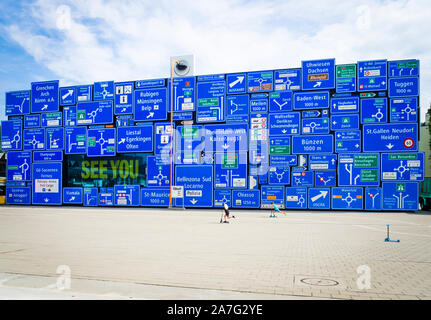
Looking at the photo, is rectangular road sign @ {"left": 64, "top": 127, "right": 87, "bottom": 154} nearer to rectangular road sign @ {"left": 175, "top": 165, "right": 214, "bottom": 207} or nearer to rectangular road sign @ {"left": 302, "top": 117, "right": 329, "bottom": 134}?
rectangular road sign @ {"left": 175, "top": 165, "right": 214, "bottom": 207}

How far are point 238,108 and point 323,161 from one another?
8372mm

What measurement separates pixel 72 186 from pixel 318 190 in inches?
903

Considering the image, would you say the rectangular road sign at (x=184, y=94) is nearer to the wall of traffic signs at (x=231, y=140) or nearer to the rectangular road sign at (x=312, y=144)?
the wall of traffic signs at (x=231, y=140)

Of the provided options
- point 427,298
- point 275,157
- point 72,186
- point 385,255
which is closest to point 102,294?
point 427,298

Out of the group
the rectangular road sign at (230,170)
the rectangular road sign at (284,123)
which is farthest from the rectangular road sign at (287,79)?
the rectangular road sign at (230,170)

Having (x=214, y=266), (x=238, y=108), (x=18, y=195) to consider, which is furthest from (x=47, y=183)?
(x=214, y=266)

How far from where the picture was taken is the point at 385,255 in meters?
10.5

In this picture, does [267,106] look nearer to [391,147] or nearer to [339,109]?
[339,109]

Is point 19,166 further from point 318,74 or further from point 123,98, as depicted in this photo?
point 318,74

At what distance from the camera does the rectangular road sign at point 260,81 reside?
3269 centimetres

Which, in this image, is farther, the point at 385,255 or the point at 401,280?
the point at 385,255

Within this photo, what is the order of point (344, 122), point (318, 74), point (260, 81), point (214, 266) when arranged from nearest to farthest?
point (214, 266) → point (344, 122) → point (318, 74) → point (260, 81)

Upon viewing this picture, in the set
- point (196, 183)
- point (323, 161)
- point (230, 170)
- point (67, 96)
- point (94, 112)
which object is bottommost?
point (196, 183)

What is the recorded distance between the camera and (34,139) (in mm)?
38594
